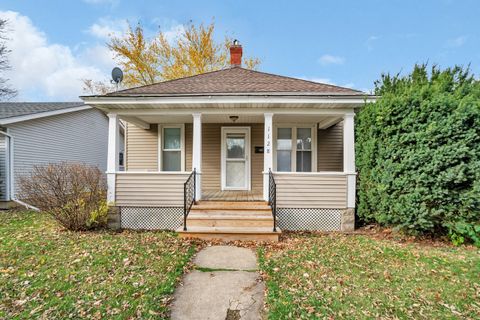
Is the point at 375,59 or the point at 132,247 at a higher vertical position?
the point at 375,59

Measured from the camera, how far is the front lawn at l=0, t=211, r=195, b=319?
2686mm

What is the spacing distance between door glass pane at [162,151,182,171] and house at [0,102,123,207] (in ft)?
12.1

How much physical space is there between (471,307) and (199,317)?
3.02 meters

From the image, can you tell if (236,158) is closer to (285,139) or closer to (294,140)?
(285,139)

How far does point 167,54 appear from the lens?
16.7 meters

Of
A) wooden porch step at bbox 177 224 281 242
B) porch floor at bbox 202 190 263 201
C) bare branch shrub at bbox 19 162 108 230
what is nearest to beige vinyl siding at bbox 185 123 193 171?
porch floor at bbox 202 190 263 201

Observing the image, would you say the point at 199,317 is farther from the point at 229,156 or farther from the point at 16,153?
the point at 16,153

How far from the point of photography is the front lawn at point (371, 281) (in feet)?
8.76

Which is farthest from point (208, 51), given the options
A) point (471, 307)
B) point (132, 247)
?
point (471, 307)

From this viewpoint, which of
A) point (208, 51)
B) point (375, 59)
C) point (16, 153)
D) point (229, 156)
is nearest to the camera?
point (229, 156)

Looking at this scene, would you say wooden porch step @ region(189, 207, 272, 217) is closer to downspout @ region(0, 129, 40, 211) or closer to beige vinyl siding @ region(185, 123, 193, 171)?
beige vinyl siding @ region(185, 123, 193, 171)

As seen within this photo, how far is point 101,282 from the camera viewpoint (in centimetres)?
321

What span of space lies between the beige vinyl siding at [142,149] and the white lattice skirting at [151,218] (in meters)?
2.23

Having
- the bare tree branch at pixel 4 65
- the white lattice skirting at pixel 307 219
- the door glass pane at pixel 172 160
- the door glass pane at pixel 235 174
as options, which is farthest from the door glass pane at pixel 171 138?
the bare tree branch at pixel 4 65
